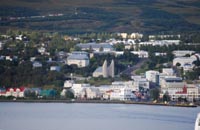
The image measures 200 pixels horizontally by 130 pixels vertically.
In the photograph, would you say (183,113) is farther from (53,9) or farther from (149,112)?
(53,9)

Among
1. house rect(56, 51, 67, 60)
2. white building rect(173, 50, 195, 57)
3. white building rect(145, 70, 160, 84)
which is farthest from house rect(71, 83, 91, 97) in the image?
white building rect(173, 50, 195, 57)

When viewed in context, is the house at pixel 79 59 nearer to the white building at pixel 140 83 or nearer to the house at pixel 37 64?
the house at pixel 37 64

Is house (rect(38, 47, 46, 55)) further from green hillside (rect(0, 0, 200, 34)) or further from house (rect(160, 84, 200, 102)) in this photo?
house (rect(160, 84, 200, 102))

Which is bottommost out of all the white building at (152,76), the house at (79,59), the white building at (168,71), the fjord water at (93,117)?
the fjord water at (93,117)

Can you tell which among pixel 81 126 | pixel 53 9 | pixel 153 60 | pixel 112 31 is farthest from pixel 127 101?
pixel 53 9

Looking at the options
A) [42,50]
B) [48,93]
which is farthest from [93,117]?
[42,50]

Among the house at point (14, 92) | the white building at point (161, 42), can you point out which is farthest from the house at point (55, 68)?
the white building at point (161, 42)
